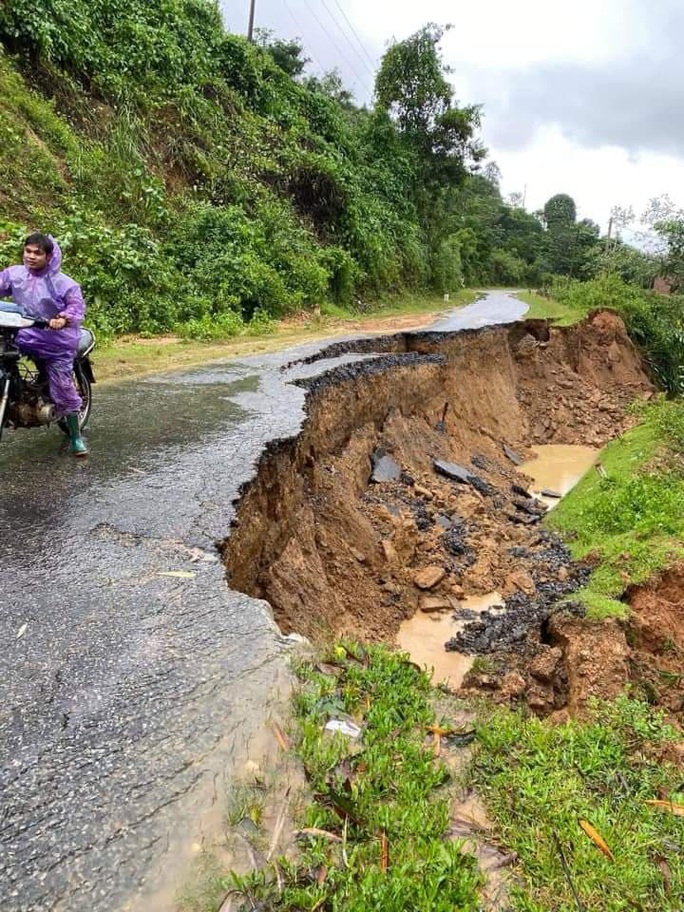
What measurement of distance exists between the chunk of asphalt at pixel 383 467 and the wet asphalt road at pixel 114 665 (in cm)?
388

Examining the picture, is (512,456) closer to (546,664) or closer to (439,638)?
(439,638)

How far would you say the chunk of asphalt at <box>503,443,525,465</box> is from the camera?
46.2 feet

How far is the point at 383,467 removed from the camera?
360 inches

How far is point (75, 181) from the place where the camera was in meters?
12.8

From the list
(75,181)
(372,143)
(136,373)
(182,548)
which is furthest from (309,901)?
(372,143)

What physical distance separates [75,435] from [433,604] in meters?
4.17

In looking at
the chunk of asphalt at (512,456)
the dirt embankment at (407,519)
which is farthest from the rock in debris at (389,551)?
the chunk of asphalt at (512,456)

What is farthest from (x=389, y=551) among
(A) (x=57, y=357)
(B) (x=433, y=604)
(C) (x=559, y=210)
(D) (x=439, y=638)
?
(C) (x=559, y=210)

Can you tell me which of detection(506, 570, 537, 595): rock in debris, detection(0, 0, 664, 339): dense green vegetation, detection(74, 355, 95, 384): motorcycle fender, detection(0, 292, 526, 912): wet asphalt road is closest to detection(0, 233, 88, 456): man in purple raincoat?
detection(74, 355, 95, 384): motorcycle fender

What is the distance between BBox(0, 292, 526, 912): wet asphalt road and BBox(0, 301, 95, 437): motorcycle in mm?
317

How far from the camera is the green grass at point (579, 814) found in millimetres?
1996

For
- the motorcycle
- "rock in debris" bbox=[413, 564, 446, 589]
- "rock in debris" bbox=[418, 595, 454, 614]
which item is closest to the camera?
the motorcycle

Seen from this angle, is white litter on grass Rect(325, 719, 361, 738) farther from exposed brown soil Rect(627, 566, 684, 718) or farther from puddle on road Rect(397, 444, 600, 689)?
exposed brown soil Rect(627, 566, 684, 718)

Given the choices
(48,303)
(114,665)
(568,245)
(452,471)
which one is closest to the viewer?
(114,665)
